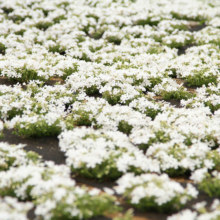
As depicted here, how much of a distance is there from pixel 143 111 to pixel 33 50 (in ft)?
17.9

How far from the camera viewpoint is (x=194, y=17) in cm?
1656

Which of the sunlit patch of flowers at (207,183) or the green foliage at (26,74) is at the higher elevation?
the sunlit patch of flowers at (207,183)

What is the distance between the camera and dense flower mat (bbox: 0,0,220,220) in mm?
4002

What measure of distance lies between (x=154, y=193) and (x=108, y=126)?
2387 mm

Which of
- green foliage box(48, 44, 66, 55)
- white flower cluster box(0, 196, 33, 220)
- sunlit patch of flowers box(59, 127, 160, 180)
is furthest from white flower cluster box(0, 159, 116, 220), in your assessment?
green foliage box(48, 44, 66, 55)

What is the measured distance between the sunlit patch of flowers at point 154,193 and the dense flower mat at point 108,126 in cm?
1

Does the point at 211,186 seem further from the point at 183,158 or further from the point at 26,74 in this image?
the point at 26,74

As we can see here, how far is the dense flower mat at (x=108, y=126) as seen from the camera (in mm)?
4002

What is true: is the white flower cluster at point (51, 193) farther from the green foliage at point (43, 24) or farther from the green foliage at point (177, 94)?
the green foliage at point (43, 24)

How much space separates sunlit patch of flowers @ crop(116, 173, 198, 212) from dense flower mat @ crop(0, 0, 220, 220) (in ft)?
0.05

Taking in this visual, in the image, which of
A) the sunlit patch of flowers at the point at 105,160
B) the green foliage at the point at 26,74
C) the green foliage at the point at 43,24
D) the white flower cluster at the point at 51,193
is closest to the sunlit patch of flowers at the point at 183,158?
the sunlit patch of flowers at the point at 105,160

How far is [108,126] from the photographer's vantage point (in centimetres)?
609

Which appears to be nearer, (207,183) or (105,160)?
(207,183)

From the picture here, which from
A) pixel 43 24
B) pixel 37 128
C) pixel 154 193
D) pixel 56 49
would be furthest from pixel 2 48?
pixel 154 193
